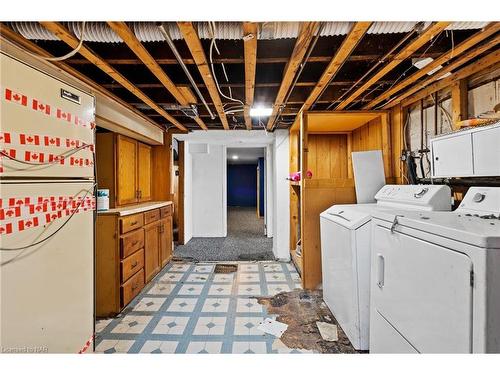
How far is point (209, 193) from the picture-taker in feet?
18.0

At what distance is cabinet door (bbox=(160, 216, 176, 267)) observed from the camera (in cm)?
341

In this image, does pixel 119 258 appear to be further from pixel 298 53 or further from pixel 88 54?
pixel 298 53

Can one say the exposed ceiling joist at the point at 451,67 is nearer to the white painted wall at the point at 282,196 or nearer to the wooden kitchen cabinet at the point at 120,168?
the white painted wall at the point at 282,196

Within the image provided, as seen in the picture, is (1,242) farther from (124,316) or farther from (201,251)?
(201,251)

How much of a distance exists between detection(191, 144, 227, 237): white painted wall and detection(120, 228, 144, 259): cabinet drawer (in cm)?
271

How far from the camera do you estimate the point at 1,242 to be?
3.38 feet

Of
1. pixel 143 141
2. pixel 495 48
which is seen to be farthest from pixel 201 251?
pixel 495 48

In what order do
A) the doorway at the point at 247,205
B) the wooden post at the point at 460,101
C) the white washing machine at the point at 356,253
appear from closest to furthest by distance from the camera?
the white washing machine at the point at 356,253
the wooden post at the point at 460,101
the doorway at the point at 247,205

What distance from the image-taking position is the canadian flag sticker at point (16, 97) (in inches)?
42.1

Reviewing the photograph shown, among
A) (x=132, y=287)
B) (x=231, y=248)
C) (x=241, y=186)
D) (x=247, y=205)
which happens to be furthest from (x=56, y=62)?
(x=247, y=205)

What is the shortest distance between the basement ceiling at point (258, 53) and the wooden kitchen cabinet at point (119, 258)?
1.28m

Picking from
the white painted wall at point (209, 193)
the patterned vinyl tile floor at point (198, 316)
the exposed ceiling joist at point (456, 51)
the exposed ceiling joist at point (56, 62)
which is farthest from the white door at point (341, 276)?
the white painted wall at point (209, 193)
